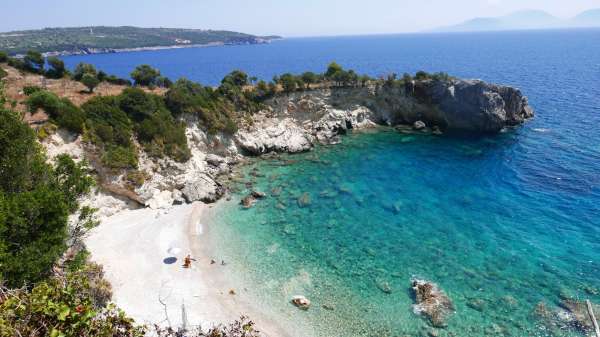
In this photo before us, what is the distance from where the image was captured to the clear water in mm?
23609

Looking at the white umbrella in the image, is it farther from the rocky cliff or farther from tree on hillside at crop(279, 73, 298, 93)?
tree on hillside at crop(279, 73, 298, 93)

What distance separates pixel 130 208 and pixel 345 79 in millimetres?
45355

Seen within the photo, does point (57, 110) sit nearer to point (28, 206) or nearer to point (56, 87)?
point (56, 87)

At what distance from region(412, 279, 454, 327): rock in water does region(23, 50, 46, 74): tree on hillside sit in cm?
6729

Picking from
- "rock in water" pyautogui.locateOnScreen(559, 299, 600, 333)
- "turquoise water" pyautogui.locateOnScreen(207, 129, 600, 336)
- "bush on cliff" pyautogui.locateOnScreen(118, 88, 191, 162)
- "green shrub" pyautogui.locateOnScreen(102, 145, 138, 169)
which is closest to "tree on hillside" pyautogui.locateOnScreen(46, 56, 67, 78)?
"bush on cliff" pyautogui.locateOnScreen(118, 88, 191, 162)

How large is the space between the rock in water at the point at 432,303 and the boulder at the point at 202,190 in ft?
77.6

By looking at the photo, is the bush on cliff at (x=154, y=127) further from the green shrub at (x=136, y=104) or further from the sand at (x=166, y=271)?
the sand at (x=166, y=271)

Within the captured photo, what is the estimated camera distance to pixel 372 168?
47.8 m

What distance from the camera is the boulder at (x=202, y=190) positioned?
3825 centimetres

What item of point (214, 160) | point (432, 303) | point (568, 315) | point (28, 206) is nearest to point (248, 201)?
point (214, 160)

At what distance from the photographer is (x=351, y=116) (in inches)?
2557

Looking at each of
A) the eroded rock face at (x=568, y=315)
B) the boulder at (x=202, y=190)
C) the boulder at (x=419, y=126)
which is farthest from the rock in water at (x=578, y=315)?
the boulder at (x=419, y=126)

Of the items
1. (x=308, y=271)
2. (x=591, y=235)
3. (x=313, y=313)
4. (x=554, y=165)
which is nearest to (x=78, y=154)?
(x=308, y=271)

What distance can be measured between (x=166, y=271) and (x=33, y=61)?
5255cm
